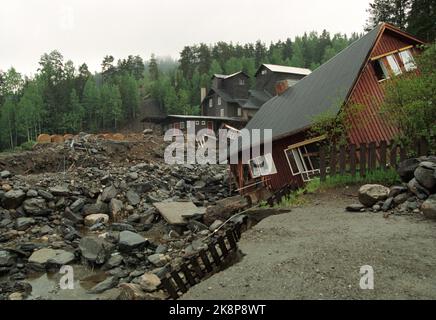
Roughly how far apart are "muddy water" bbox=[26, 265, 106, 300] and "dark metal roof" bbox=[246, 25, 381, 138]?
10433 mm

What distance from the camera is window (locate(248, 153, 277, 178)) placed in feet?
59.3

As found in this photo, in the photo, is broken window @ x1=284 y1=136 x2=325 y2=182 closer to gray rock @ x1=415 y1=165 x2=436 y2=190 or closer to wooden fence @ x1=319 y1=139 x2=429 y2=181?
wooden fence @ x1=319 y1=139 x2=429 y2=181

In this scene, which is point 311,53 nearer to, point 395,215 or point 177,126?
point 177,126

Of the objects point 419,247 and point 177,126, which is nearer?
point 419,247

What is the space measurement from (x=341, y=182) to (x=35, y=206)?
16.0 meters

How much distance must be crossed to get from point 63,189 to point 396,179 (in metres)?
18.2

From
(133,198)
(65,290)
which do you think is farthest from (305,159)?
(65,290)

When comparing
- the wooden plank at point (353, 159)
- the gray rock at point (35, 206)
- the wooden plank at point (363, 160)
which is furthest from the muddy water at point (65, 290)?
the wooden plank at point (363, 160)

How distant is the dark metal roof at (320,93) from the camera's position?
1505cm

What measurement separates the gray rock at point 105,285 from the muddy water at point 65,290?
208 millimetres
